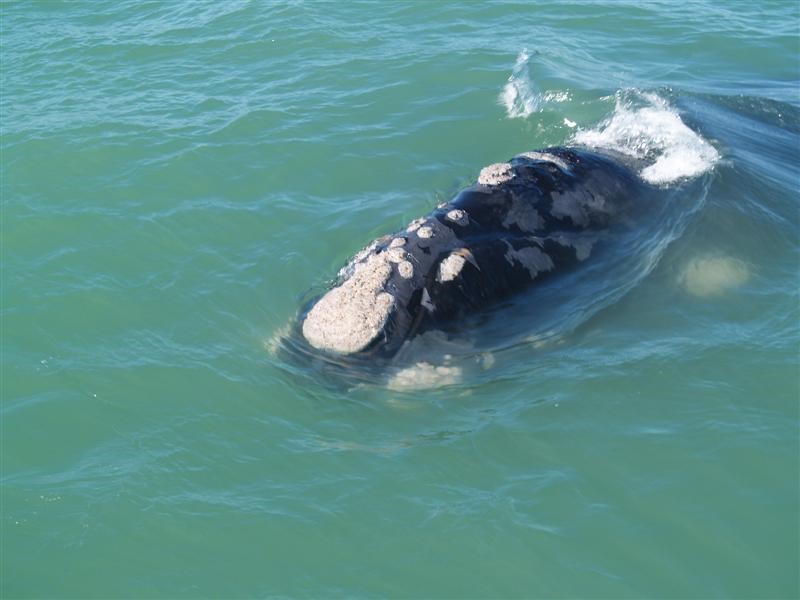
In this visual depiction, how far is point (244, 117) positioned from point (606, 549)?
13.1m

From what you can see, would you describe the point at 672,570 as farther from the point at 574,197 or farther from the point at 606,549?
the point at 574,197

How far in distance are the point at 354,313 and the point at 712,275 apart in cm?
617

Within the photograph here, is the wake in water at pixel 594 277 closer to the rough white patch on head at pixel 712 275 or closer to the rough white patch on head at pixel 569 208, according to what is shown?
the rough white patch on head at pixel 569 208

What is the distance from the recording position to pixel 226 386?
40.6 feet

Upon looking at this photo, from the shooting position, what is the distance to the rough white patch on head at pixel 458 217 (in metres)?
13.2

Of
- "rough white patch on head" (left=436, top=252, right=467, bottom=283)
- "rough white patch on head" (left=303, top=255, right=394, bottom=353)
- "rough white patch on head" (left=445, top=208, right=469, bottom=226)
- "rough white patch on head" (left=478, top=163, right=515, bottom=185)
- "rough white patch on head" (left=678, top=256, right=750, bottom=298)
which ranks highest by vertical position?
"rough white patch on head" (left=478, top=163, right=515, bottom=185)

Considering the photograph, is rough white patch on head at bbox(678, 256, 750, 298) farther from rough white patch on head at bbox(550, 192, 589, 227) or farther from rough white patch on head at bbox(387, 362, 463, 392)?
rough white patch on head at bbox(387, 362, 463, 392)

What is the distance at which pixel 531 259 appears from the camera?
1348 centimetres

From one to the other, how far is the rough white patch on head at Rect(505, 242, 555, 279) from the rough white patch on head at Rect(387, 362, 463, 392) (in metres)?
2.16

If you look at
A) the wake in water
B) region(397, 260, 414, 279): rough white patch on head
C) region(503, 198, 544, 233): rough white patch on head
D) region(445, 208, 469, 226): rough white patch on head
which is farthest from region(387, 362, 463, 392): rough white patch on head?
region(503, 198, 544, 233): rough white patch on head

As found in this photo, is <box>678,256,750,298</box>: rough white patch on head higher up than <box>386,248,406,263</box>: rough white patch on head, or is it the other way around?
<box>386,248,406,263</box>: rough white patch on head

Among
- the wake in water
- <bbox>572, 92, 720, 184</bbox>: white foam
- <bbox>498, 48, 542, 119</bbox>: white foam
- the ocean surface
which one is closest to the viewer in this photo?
the ocean surface

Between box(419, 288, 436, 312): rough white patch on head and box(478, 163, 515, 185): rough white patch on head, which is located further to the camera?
box(478, 163, 515, 185): rough white patch on head

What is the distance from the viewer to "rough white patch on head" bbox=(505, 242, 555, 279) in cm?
1330
